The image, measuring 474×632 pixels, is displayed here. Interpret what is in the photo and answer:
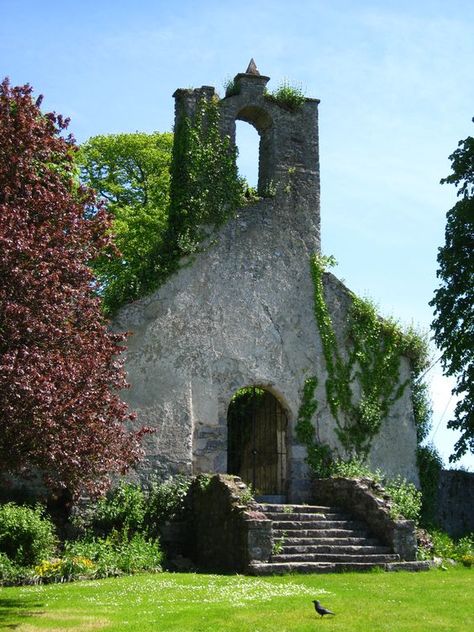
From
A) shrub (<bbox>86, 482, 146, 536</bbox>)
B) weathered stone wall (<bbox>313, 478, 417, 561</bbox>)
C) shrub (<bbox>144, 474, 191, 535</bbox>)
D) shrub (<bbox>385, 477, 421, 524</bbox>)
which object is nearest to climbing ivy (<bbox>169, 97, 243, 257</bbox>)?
shrub (<bbox>144, 474, 191, 535</bbox>)

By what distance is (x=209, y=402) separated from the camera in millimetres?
18516

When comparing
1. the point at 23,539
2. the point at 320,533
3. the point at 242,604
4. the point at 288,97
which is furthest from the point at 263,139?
the point at 242,604

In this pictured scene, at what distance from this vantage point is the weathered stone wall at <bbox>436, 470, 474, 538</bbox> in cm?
2111

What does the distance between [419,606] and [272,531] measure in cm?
434

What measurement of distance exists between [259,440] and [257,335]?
343cm

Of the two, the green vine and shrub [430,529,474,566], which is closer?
shrub [430,529,474,566]

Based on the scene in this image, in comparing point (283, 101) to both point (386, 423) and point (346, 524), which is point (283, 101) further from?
point (346, 524)

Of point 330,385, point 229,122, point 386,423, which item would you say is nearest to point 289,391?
point 330,385

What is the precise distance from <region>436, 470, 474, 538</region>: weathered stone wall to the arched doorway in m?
4.20

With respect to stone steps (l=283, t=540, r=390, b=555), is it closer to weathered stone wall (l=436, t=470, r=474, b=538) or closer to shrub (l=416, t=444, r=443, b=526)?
shrub (l=416, t=444, r=443, b=526)

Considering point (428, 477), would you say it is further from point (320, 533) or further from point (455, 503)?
point (320, 533)

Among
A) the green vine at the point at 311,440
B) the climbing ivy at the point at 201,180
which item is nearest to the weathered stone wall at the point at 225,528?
the green vine at the point at 311,440

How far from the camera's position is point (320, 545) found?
1552 cm

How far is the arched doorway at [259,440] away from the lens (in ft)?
65.4
